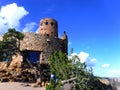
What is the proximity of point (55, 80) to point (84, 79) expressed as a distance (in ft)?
10.1

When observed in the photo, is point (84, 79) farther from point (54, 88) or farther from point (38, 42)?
point (38, 42)

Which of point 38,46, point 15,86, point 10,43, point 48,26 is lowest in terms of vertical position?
point 15,86

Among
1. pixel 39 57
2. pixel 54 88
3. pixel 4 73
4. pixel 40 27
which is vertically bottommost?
pixel 54 88

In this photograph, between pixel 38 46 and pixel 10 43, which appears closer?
pixel 10 43

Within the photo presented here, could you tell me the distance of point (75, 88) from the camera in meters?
29.5

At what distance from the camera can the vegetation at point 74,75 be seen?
97.5 ft

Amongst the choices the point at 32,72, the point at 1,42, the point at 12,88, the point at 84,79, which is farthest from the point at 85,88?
the point at 1,42

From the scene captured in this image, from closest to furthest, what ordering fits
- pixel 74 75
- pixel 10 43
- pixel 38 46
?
1. pixel 74 75
2. pixel 10 43
3. pixel 38 46

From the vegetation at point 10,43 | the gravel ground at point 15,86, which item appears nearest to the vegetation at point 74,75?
the gravel ground at point 15,86

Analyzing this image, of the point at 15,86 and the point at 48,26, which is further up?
the point at 48,26

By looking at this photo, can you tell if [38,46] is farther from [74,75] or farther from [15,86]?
[74,75]

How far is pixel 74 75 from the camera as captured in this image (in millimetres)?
31375

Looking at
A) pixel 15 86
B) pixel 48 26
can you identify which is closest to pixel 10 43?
pixel 15 86

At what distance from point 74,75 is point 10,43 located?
13.6 m
